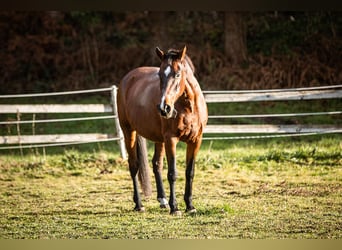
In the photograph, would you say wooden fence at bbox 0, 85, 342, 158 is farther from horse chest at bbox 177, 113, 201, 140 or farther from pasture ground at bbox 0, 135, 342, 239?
horse chest at bbox 177, 113, 201, 140

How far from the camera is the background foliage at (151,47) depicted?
6.87 m

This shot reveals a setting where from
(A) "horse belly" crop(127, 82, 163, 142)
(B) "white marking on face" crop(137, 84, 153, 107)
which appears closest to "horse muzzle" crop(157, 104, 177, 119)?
(A) "horse belly" crop(127, 82, 163, 142)

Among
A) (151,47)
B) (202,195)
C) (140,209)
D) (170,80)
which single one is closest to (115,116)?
(202,195)

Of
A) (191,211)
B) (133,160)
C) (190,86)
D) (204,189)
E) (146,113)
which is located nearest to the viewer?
(190,86)

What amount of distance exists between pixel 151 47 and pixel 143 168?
3.96m

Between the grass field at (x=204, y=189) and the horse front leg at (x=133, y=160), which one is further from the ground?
the horse front leg at (x=133, y=160)

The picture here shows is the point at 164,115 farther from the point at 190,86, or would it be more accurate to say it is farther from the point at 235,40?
the point at 235,40

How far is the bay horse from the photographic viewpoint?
4652mm

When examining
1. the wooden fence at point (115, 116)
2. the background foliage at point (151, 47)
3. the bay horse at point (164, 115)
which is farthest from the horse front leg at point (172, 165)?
the background foliage at point (151, 47)

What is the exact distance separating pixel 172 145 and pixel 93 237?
33.1 inches

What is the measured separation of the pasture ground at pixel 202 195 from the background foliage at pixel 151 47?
0.83 m

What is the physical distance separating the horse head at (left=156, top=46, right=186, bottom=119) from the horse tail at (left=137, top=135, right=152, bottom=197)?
880mm

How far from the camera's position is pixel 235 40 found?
823 cm

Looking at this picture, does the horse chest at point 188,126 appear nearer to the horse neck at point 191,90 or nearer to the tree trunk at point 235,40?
the horse neck at point 191,90
